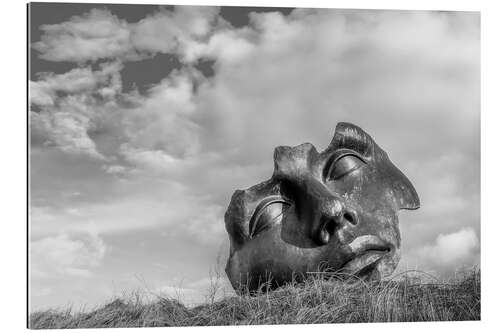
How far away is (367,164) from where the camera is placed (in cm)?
611

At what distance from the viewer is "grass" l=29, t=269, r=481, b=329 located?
5227mm

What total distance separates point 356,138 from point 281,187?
73 cm

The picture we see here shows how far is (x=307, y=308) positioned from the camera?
5230 millimetres

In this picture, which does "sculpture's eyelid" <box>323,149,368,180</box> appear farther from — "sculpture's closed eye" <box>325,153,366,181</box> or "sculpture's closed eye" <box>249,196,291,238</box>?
"sculpture's closed eye" <box>249,196,291,238</box>

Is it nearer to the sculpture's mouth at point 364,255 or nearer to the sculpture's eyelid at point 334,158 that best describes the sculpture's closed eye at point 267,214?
the sculpture's eyelid at point 334,158

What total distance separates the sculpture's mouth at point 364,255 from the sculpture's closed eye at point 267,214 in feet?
1.93

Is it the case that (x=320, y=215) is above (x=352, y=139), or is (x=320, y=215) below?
below

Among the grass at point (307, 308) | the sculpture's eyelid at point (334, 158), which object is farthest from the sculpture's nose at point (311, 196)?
the grass at point (307, 308)

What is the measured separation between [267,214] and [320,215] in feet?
1.49

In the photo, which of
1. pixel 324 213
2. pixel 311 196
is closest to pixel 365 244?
pixel 324 213

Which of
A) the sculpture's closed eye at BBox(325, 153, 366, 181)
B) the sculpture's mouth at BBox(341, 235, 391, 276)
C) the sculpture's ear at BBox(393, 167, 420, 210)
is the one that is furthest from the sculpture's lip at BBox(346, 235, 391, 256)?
the sculpture's closed eye at BBox(325, 153, 366, 181)

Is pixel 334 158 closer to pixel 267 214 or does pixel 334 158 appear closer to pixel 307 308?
pixel 267 214

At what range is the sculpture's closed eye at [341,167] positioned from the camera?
6004mm
